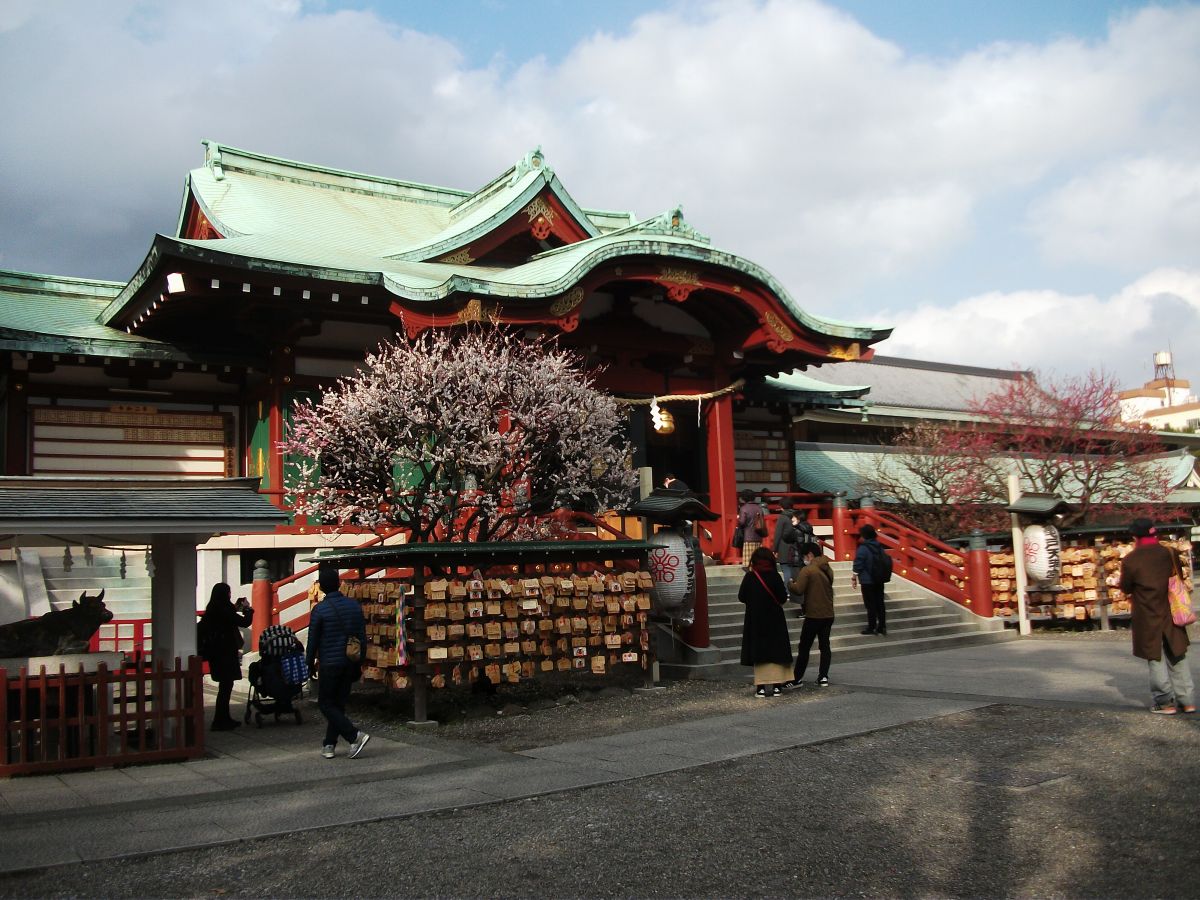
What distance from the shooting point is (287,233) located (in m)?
19.5

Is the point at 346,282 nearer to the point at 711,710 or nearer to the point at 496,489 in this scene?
the point at 496,489

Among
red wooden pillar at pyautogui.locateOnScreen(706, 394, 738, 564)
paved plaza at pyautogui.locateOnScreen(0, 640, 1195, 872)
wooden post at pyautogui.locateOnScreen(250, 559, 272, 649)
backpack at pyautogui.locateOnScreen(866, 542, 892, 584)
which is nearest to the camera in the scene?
paved plaza at pyautogui.locateOnScreen(0, 640, 1195, 872)

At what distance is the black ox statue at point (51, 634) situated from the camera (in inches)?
368

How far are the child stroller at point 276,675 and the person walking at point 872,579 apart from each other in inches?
323

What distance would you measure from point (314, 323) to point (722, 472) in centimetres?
806

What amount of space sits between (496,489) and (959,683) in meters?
6.34

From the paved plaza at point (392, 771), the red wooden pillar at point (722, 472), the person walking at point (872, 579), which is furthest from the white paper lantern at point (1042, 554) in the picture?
the red wooden pillar at point (722, 472)

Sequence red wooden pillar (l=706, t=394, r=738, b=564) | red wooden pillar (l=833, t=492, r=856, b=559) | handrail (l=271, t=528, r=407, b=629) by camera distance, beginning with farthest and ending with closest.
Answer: red wooden pillar (l=706, t=394, r=738, b=564)
red wooden pillar (l=833, t=492, r=856, b=559)
handrail (l=271, t=528, r=407, b=629)

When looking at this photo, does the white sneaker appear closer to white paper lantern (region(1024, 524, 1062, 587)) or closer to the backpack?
the backpack

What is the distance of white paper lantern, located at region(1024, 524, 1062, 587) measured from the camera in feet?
54.5

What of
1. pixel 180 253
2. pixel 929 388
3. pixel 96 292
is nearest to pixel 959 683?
pixel 180 253

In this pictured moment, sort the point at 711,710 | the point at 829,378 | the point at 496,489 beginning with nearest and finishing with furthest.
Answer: the point at 711,710 → the point at 496,489 → the point at 829,378

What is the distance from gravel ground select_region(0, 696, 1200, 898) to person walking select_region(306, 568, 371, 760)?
2.33 metres

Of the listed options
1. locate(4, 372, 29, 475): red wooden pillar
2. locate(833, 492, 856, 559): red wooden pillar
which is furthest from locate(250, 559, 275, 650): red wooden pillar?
locate(833, 492, 856, 559): red wooden pillar
